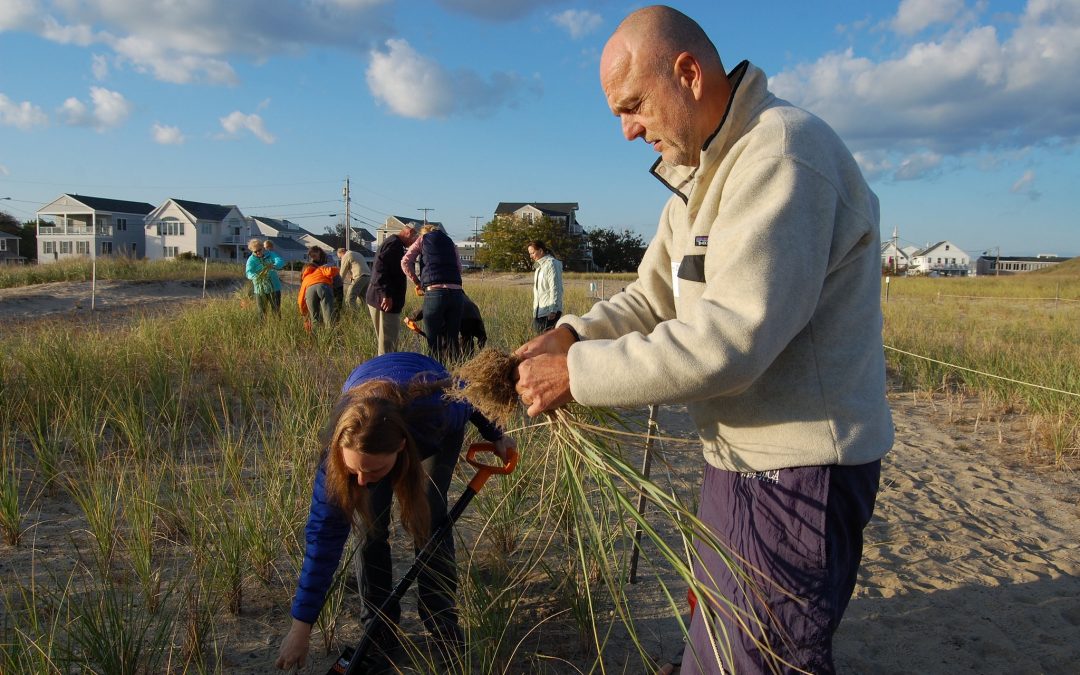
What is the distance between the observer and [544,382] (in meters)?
1.40

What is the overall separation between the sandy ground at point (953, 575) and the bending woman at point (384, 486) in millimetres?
386

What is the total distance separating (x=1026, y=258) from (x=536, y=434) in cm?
12958

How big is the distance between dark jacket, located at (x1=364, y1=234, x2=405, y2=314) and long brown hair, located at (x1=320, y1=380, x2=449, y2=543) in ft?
15.7

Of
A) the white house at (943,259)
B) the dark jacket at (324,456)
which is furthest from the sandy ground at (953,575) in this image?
the white house at (943,259)

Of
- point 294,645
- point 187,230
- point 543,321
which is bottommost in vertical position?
point 294,645

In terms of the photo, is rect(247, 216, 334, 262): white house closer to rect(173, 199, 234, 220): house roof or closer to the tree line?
rect(173, 199, 234, 220): house roof

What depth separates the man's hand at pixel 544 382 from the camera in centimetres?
137

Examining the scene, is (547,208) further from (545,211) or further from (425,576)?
(425,576)

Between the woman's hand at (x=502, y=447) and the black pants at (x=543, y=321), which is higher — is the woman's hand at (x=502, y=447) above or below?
below

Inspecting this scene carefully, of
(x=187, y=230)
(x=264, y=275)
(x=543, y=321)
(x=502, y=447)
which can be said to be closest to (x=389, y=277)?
(x=543, y=321)

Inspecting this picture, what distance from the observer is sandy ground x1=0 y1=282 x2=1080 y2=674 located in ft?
8.44

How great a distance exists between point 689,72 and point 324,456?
5.18 feet

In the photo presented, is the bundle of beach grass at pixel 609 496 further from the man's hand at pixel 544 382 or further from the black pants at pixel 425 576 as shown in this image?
the black pants at pixel 425 576

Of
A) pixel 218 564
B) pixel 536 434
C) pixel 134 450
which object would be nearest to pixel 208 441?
pixel 134 450
